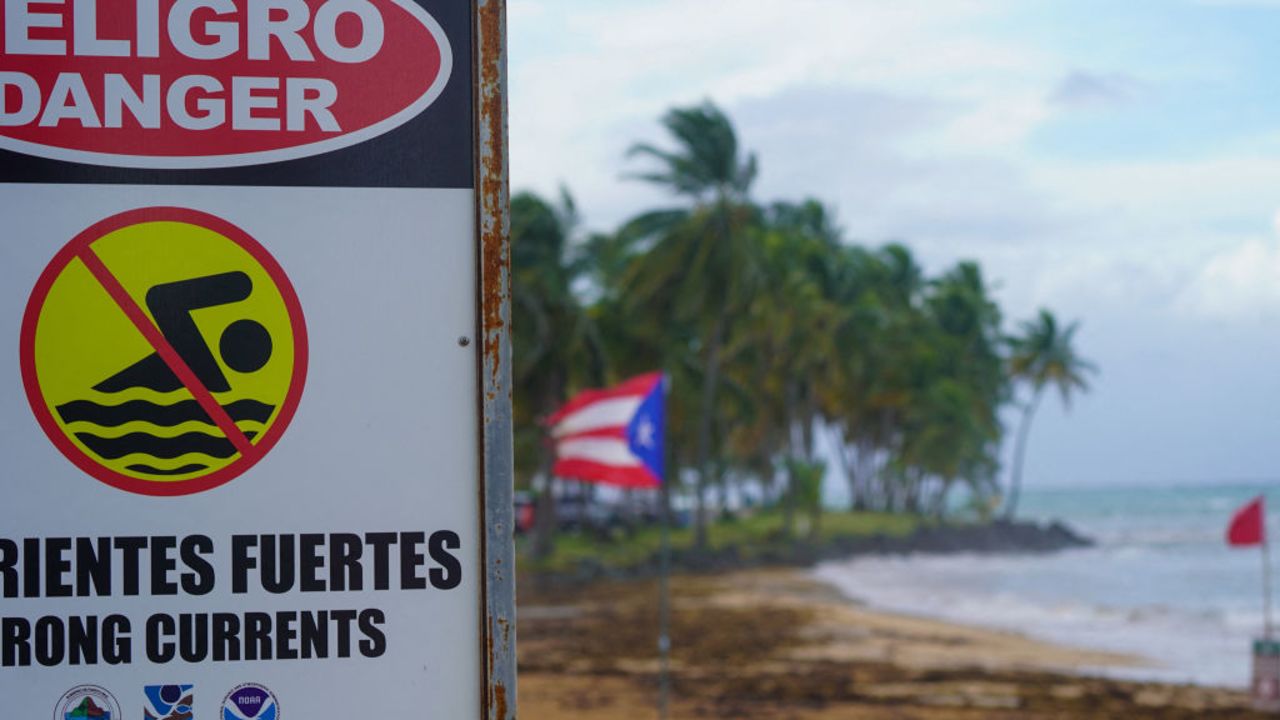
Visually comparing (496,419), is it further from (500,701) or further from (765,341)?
(765,341)

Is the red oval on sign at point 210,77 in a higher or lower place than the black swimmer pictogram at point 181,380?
higher

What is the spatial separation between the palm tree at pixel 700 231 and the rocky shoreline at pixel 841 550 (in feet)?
13.7

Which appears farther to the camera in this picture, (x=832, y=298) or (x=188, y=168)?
A: (x=832, y=298)

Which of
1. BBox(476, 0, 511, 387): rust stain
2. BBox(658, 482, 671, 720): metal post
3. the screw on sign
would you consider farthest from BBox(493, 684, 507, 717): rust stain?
BBox(658, 482, 671, 720): metal post

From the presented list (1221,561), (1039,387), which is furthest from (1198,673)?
(1039,387)

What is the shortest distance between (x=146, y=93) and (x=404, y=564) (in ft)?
2.85

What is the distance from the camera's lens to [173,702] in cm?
231

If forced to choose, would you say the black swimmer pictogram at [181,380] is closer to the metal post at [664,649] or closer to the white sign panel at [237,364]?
the white sign panel at [237,364]

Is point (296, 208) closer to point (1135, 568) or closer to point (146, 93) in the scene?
point (146, 93)

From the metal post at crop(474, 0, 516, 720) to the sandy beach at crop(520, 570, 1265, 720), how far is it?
1328 centimetres

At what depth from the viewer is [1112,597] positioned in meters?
39.5

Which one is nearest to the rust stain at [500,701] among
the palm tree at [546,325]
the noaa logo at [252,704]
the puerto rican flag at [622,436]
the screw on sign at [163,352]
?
the noaa logo at [252,704]

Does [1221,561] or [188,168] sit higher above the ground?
[188,168]

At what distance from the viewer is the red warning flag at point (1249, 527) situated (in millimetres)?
17469
